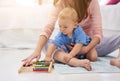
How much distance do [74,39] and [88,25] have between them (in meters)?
0.16

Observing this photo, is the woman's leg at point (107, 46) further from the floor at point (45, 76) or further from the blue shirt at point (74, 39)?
the floor at point (45, 76)

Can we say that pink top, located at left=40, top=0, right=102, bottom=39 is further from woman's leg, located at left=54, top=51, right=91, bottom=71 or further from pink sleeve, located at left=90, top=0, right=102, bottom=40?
woman's leg, located at left=54, top=51, right=91, bottom=71

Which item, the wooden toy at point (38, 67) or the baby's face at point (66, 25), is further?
the baby's face at point (66, 25)

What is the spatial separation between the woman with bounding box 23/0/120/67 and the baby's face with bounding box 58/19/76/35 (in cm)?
11

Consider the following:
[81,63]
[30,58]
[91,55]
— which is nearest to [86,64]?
[81,63]

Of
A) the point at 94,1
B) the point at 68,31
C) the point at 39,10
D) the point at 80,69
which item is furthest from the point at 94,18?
the point at 39,10

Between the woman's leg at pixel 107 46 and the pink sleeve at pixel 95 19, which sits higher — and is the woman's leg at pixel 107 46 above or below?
below

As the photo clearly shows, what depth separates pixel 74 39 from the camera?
3.95 ft

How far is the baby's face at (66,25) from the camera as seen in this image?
1156 millimetres

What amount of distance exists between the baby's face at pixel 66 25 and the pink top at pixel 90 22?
128 millimetres

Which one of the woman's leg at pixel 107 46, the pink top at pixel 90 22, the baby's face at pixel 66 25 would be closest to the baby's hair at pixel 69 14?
the baby's face at pixel 66 25

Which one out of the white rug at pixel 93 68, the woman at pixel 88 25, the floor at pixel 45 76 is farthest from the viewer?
the woman at pixel 88 25

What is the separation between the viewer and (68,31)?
46.4 inches

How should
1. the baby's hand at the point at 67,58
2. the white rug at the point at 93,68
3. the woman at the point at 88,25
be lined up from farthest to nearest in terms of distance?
the woman at the point at 88,25 → the baby's hand at the point at 67,58 → the white rug at the point at 93,68
